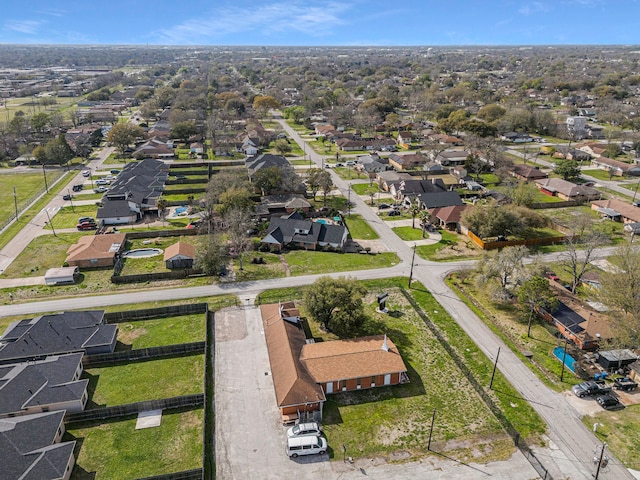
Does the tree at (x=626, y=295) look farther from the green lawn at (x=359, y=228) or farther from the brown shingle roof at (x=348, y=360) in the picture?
the green lawn at (x=359, y=228)

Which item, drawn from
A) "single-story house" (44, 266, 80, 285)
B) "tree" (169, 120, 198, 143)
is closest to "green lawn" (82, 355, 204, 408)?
"single-story house" (44, 266, 80, 285)

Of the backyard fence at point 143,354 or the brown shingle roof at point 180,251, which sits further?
the brown shingle roof at point 180,251

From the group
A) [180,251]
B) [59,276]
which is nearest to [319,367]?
[180,251]

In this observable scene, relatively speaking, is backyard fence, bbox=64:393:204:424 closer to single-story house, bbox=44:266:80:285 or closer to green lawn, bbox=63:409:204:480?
green lawn, bbox=63:409:204:480

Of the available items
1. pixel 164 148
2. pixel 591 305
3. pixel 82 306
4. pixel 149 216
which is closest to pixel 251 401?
pixel 82 306

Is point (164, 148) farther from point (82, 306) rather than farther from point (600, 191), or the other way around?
point (600, 191)

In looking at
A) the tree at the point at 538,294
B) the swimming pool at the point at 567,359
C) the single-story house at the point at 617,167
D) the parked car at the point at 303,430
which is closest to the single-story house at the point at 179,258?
the parked car at the point at 303,430
